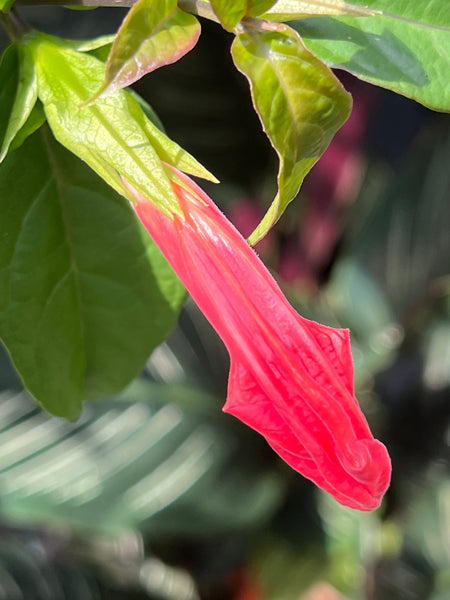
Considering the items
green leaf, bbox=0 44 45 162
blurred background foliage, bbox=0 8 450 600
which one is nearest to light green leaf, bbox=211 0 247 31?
green leaf, bbox=0 44 45 162

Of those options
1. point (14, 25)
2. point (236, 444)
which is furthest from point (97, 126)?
point (236, 444)

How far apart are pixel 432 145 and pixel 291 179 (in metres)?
1.18

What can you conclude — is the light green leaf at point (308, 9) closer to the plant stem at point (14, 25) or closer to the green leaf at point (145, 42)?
the green leaf at point (145, 42)

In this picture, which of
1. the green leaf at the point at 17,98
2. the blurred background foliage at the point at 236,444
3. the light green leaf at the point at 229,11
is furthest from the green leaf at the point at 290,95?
the blurred background foliage at the point at 236,444

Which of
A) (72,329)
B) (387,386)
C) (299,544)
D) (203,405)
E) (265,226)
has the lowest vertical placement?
(299,544)

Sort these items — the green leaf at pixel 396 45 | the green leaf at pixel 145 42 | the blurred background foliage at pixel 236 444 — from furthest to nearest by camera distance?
the blurred background foliage at pixel 236 444 < the green leaf at pixel 396 45 < the green leaf at pixel 145 42

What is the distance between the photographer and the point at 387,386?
59.8 inches

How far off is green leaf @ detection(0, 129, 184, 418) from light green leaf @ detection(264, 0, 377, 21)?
19cm

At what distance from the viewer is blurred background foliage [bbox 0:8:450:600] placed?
1283mm

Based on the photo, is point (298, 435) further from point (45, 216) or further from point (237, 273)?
point (45, 216)

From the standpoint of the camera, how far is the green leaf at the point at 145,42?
1.24 ft

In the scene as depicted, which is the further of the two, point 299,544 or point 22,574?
point 299,544

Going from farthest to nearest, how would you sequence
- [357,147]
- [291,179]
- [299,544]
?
[357,147] → [299,544] → [291,179]

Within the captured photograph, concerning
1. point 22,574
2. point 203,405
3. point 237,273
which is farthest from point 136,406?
point 237,273
